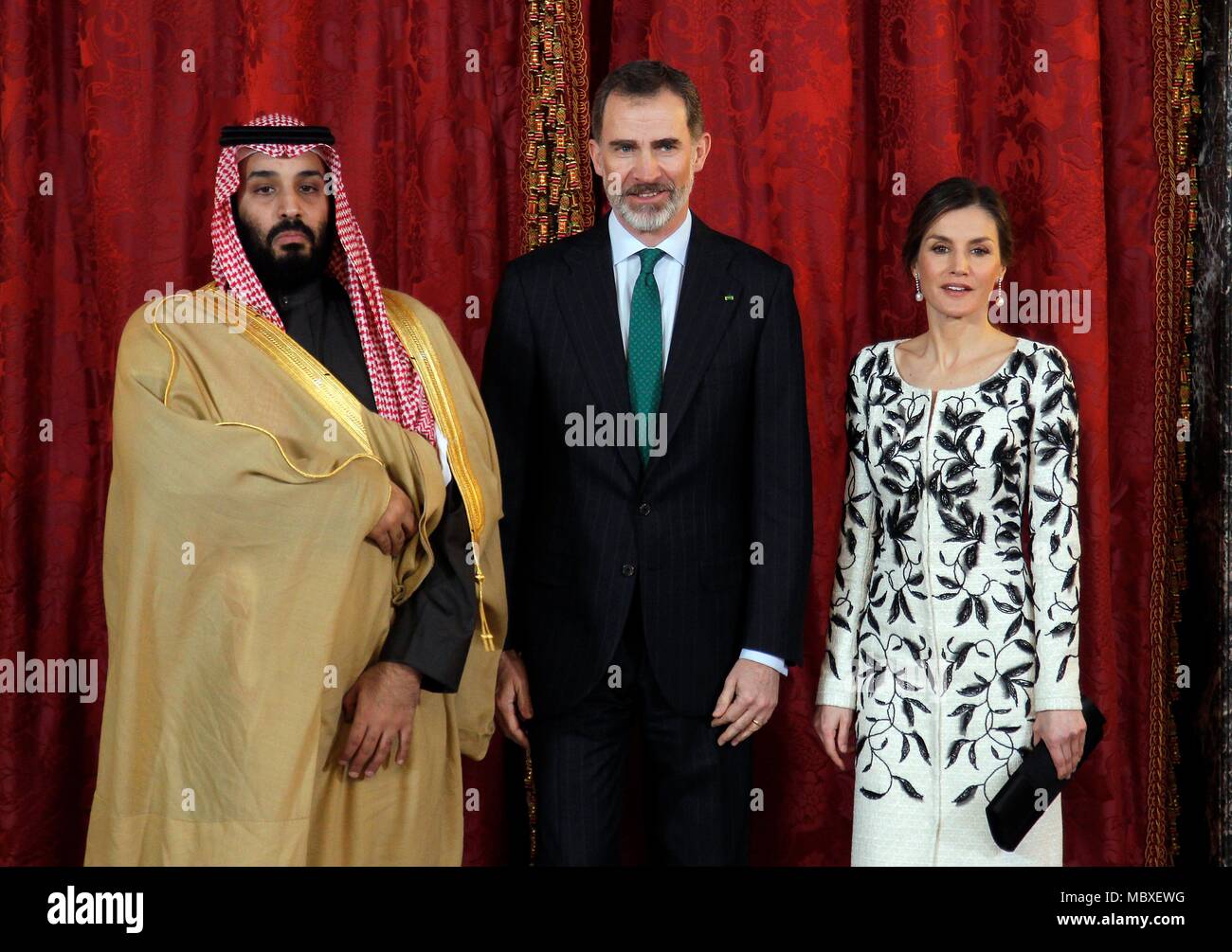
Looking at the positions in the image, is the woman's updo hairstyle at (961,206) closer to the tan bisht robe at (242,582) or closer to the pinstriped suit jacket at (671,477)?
the pinstriped suit jacket at (671,477)

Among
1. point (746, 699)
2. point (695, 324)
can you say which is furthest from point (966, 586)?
point (695, 324)

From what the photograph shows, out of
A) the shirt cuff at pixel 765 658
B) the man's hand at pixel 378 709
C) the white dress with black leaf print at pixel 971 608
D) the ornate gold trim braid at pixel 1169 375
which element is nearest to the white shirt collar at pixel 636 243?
the white dress with black leaf print at pixel 971 608

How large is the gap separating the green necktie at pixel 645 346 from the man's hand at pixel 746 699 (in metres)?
0.42

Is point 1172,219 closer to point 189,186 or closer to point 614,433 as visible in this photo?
point 614,433

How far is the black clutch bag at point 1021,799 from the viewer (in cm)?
232

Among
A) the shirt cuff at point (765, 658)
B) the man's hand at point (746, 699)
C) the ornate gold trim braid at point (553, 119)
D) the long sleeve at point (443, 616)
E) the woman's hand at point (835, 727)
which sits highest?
the ornate gold trim braid at point (553, 119)

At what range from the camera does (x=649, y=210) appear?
238 cm

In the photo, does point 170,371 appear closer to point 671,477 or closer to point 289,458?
point 289,458

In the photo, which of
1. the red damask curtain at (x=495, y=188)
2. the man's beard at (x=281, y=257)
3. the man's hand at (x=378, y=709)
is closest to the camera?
the man's hand at (x=378, y=709)

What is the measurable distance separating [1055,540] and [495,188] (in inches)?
56.7

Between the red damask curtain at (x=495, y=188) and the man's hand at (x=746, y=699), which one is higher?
the red damask curtain at (x=495, y=188)

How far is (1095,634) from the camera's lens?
2943 millimetres

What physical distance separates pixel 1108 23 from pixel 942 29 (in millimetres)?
436

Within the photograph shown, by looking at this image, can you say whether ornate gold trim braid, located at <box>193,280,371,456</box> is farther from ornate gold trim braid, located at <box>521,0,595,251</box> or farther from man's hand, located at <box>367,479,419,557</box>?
ornate gold trim braid, located at <box>521,0,595,251</box>
